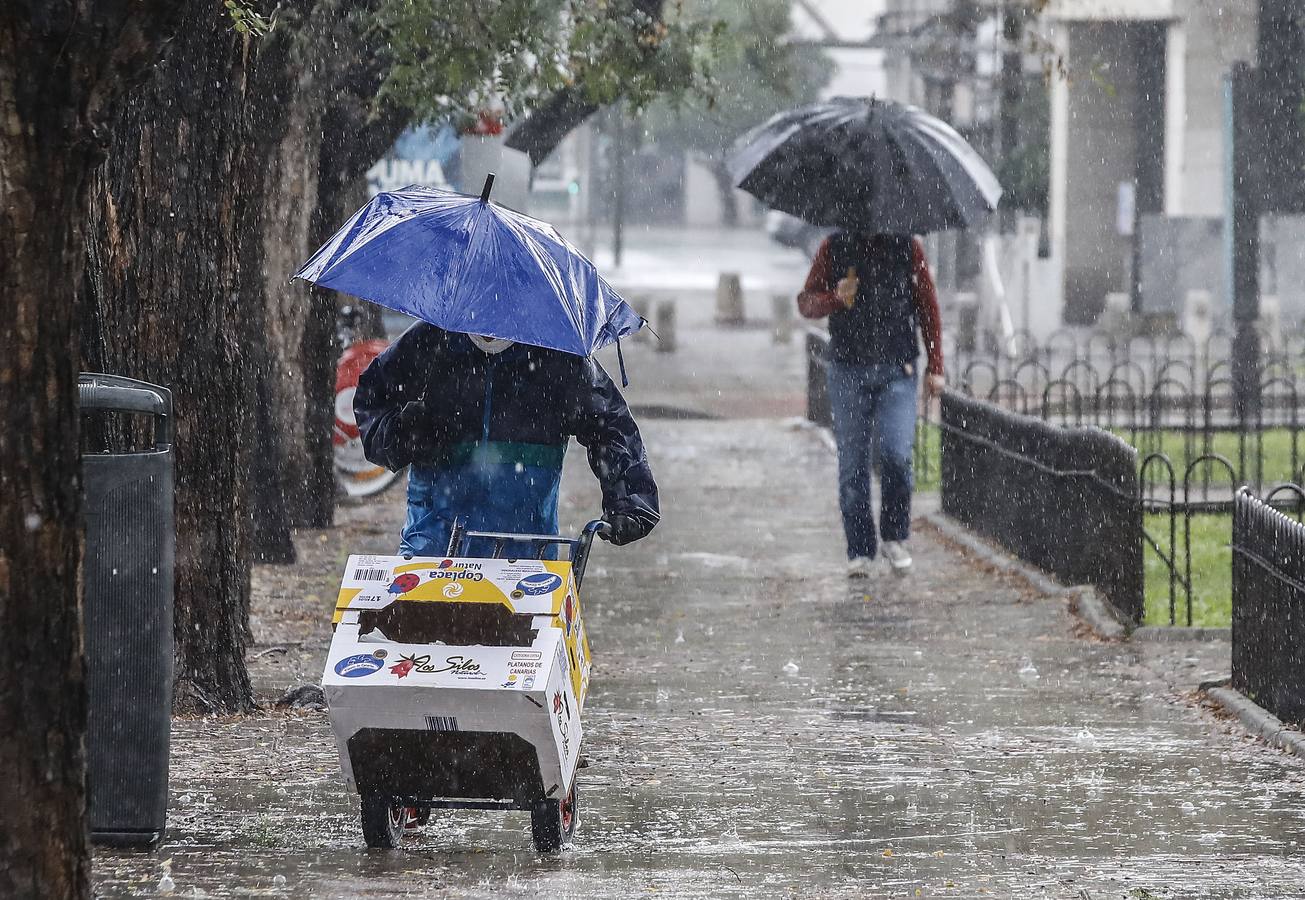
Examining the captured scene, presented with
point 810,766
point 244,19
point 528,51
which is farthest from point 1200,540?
point 244,19

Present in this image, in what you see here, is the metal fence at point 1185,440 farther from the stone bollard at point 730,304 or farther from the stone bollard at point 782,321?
the stone bollard at point 730,304

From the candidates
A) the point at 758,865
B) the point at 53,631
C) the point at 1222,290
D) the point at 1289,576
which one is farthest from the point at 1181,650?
the point at 1222,290

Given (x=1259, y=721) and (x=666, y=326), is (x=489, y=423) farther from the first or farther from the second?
(x=666, y=326)

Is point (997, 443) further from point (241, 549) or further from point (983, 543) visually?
point (241, 549)

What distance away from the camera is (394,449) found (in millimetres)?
5738

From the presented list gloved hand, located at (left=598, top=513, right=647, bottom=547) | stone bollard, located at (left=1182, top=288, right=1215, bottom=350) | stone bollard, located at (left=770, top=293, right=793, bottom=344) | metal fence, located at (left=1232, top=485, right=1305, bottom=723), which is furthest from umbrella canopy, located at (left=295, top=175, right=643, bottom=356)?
stone bollard, located at (left=770, top=293, right=793, bottom=344)

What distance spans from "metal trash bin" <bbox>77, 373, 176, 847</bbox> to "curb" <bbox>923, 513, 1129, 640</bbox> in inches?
198

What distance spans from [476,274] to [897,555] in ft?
18.9

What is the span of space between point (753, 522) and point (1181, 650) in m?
4.53

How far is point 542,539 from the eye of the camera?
17.7 ft

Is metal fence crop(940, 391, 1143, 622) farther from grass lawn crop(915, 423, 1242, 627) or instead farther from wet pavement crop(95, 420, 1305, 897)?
grass lawn crop(915, 423, 1242, 627)

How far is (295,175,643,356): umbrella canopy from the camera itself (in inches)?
213

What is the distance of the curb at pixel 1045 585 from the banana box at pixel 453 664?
15.3ft

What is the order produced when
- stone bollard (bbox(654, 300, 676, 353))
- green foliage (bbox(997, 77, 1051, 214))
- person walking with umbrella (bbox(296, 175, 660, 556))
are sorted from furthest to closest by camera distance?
1. green foliage (bbox(997, 77, 1051, 214))
2. stone bollard (bbox(654, 300, 676, 353))
3. person walking with umbrella (bbox(296, 175, 660, 556))
